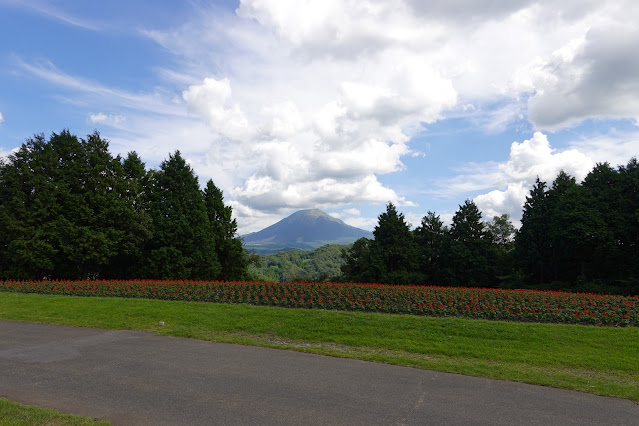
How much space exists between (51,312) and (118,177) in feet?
46.8

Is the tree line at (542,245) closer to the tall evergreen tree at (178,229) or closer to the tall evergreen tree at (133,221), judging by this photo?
the tall evergreen tree at (178,229)

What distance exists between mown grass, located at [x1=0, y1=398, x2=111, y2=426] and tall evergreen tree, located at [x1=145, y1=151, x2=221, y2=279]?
66.4 feet

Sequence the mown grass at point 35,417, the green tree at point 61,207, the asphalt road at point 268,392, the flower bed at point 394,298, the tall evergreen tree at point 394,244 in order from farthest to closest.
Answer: the tall evergreen tree at point 394,244
the green tree at point 61,207
the flower bed at point 394,298
the asphalt road at point 268,392
the mown grass at point 35,417

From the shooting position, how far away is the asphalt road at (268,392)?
513 cm

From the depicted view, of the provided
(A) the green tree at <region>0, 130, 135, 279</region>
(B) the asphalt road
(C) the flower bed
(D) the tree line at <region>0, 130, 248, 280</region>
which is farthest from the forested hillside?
(B) the asphalt road

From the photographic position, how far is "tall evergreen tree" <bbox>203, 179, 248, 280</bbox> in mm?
31250

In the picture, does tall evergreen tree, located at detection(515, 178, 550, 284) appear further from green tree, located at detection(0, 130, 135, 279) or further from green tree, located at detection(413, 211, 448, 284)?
green tree, located at detection(0, 130, 135, 279)

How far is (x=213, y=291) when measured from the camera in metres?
17.2

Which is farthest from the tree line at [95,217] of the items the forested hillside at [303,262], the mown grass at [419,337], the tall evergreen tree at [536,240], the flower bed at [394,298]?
the forested hillside at [303,262]

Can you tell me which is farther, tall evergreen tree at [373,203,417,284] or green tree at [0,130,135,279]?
tall evergreen tree at [373,203,417,284]

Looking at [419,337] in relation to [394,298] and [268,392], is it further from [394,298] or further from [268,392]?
[268,392]

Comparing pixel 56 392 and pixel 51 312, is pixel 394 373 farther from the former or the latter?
pixel 51 312

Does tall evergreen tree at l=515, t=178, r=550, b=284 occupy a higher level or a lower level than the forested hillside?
higher

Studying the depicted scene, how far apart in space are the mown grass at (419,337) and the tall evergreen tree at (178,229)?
10242 mm
